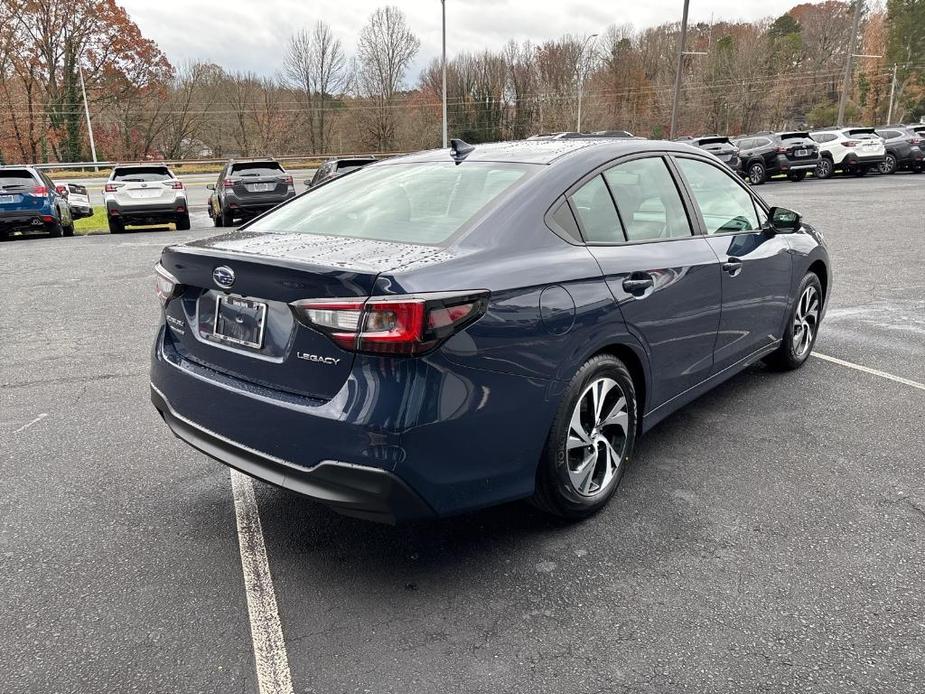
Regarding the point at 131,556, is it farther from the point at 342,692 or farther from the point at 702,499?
the point at 702,499

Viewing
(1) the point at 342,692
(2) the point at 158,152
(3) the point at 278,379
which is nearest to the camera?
(1) the point at 342,692

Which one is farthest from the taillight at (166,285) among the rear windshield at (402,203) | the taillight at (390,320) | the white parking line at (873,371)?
the white parking line at (873,371)

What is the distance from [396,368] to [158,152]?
52756mm

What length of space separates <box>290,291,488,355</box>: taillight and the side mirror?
9.46 feet

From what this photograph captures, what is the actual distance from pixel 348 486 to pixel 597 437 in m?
1.17

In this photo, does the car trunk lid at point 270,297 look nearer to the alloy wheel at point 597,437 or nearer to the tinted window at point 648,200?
the alloy wheel at point 597,437

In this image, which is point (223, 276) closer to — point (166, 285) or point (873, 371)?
point (166, 285)

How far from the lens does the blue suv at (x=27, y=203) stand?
45.8 feet

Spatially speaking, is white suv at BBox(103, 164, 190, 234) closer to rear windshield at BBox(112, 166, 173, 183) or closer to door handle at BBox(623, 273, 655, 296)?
rear windshield at BBox(112, 166, 173, 183)

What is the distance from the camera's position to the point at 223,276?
265cm

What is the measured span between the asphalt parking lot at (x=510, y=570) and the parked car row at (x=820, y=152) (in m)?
22.5

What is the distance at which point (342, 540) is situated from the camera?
116 inches

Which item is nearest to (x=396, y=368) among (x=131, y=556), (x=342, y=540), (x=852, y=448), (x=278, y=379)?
(x=278, y=379)

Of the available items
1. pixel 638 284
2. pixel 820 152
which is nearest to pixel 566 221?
pixel 638 284
